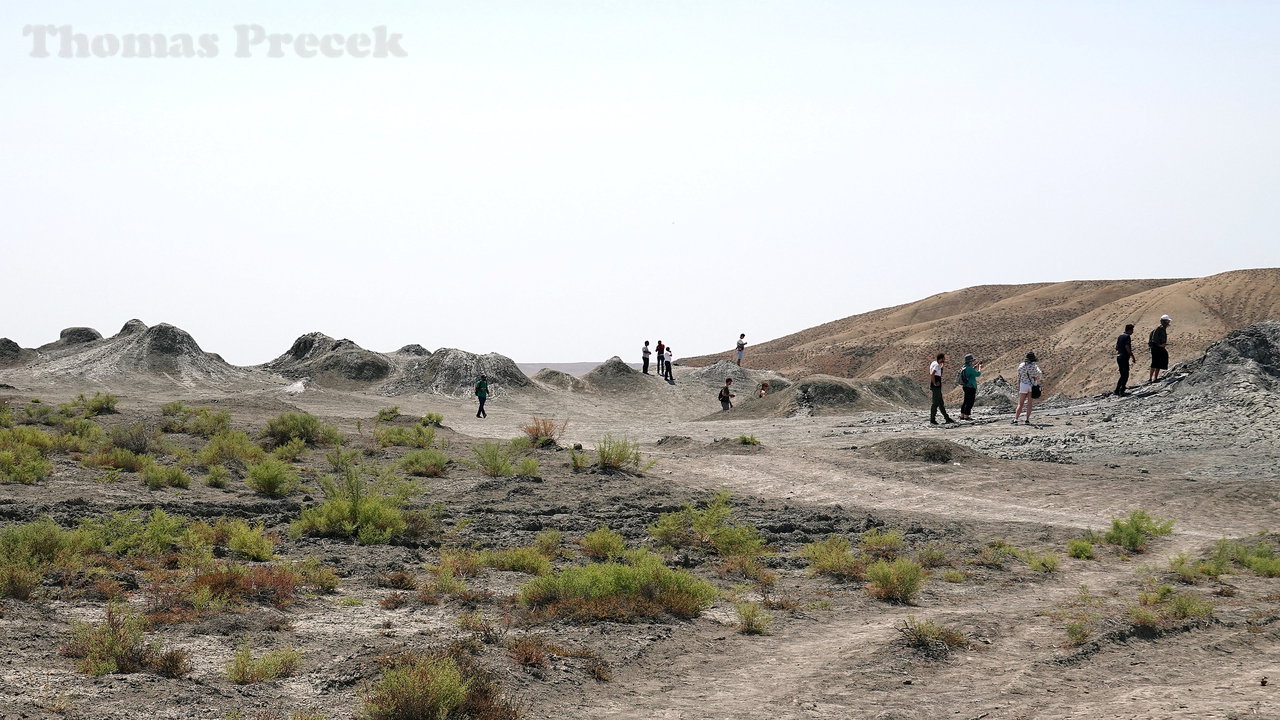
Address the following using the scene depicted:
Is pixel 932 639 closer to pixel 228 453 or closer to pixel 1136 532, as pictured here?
pixel 1136 532

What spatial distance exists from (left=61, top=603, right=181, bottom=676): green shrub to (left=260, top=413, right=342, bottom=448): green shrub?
52.3 ft

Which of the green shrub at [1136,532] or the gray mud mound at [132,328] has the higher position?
the gray mud mound at [132,328]

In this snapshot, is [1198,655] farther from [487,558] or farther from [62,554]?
[62,554]

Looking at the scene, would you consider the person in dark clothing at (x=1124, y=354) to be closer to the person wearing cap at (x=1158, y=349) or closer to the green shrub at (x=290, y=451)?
the person wearing cap at (x=1158, y=349)

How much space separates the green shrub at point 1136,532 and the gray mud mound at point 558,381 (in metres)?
36.0

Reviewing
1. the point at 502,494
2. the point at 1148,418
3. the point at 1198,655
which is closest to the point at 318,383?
the point at 502,494

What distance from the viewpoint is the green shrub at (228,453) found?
1828 centimetres

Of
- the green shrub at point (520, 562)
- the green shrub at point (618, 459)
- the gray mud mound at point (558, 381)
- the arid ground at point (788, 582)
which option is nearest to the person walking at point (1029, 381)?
the arid ground at point (788, 582)

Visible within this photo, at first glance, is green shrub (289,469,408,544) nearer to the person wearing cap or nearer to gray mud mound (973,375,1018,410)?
gray mud mound (973,375,1018,410)

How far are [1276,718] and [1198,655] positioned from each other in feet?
6.01

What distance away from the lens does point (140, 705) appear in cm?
620

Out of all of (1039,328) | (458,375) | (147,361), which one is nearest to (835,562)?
(458,375)

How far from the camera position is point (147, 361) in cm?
4653

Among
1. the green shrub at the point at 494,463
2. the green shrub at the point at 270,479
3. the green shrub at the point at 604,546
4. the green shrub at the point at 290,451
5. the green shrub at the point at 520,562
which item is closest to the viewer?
the green shrub at the point at 520,562
